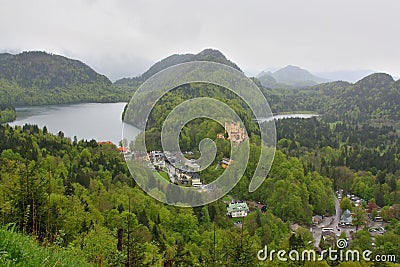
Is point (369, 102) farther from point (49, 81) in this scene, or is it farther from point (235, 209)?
point (49, 81)

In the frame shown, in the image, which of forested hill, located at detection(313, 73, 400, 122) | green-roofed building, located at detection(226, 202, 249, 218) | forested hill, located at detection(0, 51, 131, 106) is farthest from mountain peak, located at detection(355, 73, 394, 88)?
green-roofed building, located at detection(226, 202, 249, 218)

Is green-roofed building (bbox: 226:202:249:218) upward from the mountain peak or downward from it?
downward

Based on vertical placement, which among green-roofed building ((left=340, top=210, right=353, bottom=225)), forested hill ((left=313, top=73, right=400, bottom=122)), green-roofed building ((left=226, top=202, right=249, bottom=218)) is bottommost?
green-roofed building ((left=340, top=210, right=353, bottom=225))

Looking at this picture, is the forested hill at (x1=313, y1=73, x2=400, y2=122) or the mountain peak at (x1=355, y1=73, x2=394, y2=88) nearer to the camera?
the forested hill at (x1=313, y1=73, x2=400, y2=122)

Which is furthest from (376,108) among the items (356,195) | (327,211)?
(327,211)

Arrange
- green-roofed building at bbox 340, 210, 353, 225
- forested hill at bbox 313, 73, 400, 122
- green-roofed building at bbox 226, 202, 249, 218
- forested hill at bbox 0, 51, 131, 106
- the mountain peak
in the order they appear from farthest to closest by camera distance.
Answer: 1. the mountain peak
2. forested hill at bbox 0, 51, 131, 106
3. forested hill at bbox 313, 73, 400, 122
4. green-roofed building at bbox 340, 210, 353, 225
5. green-roofed building at bbox 226, 202, 249, 218

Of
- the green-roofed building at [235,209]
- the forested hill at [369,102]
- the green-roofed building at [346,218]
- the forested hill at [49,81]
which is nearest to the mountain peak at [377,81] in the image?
the forested hill at [369,102]

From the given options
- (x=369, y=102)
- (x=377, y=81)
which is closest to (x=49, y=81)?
Result: (x=369, y=102)

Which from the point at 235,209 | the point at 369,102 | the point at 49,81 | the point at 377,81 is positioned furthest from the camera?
the point at 49,81

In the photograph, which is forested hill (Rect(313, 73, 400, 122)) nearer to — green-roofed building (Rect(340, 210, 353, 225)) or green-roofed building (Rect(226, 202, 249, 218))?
green-roofed building (Rect(340, 210, 353, 225))

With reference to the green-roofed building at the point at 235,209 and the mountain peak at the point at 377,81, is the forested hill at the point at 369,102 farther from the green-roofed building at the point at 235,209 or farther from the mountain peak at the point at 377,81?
the green-roofed building at the point at 235,209
